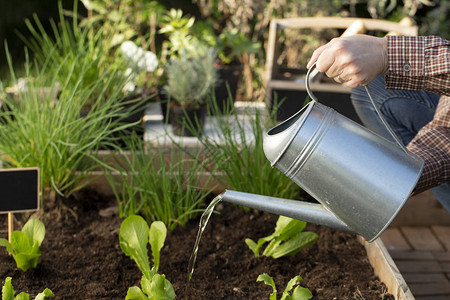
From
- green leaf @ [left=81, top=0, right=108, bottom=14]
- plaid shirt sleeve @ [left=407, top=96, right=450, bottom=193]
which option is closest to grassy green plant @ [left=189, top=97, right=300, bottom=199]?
plaid shirt sleeve @ [left=407, top=96, right=450, bottom=193]

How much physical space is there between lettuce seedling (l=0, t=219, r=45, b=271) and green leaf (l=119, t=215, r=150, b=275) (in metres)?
0.25

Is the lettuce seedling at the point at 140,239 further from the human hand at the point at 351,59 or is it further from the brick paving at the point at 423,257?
the brick paving at the point at 423,257

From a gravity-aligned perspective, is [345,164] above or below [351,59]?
below

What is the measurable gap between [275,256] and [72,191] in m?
0.84

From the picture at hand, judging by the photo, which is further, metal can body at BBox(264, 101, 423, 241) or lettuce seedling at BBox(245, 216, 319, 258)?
lettuce seedling at BBox(245, 216, 319, 258)

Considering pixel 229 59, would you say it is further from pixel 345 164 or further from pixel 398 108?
pixel 345 164

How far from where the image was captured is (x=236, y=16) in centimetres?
382

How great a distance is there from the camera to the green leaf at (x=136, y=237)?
157cm

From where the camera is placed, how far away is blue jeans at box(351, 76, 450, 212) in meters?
1.80

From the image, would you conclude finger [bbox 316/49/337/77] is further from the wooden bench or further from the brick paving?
the wooden bench

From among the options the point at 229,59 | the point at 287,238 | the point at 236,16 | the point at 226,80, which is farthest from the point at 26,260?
the point at 236,16

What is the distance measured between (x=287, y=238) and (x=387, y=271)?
32 centimetres

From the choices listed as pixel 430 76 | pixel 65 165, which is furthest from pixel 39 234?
pixel 430 76

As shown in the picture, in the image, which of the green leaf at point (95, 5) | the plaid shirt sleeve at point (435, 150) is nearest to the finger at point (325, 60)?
the plaid shirt sleeve at point (435, 150)
